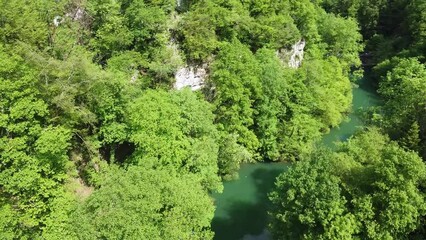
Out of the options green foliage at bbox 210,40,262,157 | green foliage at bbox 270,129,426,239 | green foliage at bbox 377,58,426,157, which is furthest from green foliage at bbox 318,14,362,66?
green foliage at bbox 270,129,426,239

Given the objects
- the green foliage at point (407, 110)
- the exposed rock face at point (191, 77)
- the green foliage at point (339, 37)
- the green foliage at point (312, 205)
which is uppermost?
the green foliage at point (407, 110)

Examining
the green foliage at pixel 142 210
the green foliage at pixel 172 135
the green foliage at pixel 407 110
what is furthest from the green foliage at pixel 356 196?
the green foliage at pixel 172 135

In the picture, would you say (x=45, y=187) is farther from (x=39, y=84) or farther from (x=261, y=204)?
(x=261, y=204)

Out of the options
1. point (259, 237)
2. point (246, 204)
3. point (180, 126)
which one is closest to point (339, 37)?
point (246, 204)

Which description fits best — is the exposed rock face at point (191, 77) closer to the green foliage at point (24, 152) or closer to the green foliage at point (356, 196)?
the green foliage at point (24, 152)

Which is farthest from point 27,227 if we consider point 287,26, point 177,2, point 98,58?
point 287,26

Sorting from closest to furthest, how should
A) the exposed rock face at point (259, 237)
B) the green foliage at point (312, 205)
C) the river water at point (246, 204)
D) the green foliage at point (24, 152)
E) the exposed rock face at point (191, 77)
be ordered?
the green foliage at point (312, 205) < the green foliage at point (24, 152) < the exposed rock face at point (259, 237) < the river water at point (246, 204) < the exposed rock face at point (191, 77)
